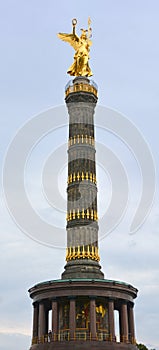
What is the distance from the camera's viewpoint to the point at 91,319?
41.7 metres

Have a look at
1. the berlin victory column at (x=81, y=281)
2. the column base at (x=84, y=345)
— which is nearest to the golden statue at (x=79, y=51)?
the berlin victory column at (x=81, y=281)

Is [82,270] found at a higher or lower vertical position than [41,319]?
higher

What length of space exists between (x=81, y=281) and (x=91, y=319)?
3399mm

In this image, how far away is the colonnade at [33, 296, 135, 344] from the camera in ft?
136

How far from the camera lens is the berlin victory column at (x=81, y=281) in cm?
4200

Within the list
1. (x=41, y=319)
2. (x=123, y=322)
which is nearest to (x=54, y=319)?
(x=41, y=319)

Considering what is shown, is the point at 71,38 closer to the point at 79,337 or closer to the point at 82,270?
the point at 82,270

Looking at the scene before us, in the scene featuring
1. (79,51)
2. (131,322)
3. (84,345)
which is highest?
(79,51)

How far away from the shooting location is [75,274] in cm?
4638

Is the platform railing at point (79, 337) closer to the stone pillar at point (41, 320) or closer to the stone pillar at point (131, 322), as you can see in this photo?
the stone pillar at point (41, 320)

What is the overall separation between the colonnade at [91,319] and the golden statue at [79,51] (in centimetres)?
2704

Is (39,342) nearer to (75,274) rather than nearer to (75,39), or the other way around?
(75,274)

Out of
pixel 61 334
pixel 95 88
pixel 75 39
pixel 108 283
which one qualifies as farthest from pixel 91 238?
pixel 75 39

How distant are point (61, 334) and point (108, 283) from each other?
619cm
